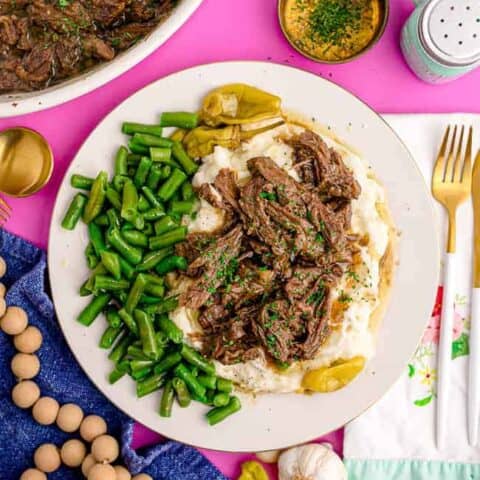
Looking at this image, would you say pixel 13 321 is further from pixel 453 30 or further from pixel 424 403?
pixel 453 30

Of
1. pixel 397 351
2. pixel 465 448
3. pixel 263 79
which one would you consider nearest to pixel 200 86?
pixel 263 79

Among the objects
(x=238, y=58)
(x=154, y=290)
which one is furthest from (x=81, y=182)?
(x=238, y=58)

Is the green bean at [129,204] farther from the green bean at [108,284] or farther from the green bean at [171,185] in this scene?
the green bean at [108,284]

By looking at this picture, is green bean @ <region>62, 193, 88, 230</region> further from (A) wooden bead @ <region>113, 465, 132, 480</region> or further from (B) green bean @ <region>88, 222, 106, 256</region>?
(A) wooden bead @ <region>113, 465, 132, 480</region>

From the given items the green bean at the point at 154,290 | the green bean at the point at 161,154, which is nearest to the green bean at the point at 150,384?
the green bean at the point at 154,290

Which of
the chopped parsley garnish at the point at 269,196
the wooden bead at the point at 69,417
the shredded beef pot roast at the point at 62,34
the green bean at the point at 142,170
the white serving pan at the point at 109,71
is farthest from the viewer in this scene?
the wooden bead at the point at 69,417

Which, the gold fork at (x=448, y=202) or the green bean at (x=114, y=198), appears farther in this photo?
the gold fork at (x=448, y=202)
